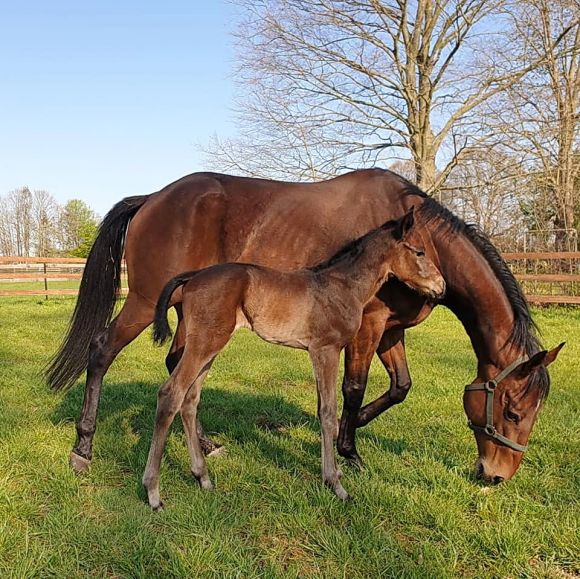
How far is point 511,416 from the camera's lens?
3.21 metres

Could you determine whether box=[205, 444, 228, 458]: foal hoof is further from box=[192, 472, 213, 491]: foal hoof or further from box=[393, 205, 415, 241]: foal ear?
box=[393, 205, 415, 241]: foal ear

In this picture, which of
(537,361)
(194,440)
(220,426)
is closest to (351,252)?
(537,361)

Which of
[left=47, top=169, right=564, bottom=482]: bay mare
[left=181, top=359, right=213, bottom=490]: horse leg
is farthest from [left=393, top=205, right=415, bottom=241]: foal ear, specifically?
[left=181, top=359, right=213, bottom=490]: horse leg

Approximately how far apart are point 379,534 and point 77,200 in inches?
2191

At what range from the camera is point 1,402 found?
5012mm

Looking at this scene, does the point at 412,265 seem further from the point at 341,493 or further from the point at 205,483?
the point at 205,483

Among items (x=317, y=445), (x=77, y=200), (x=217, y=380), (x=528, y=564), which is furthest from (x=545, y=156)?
(x=77, y=200)

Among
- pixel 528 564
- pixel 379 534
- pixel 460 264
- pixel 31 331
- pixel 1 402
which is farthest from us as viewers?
pixel 31 331

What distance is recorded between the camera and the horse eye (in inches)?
126

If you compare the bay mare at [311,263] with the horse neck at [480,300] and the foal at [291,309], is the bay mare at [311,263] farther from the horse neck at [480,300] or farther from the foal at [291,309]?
the foal at [291,309]

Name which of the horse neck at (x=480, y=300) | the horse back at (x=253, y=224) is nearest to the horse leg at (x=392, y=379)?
the horse neck at (x=480, y=300)

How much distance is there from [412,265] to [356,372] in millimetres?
898

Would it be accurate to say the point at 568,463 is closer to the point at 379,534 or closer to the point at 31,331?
the point at 379,534

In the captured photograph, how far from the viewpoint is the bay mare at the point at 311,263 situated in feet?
11.2
